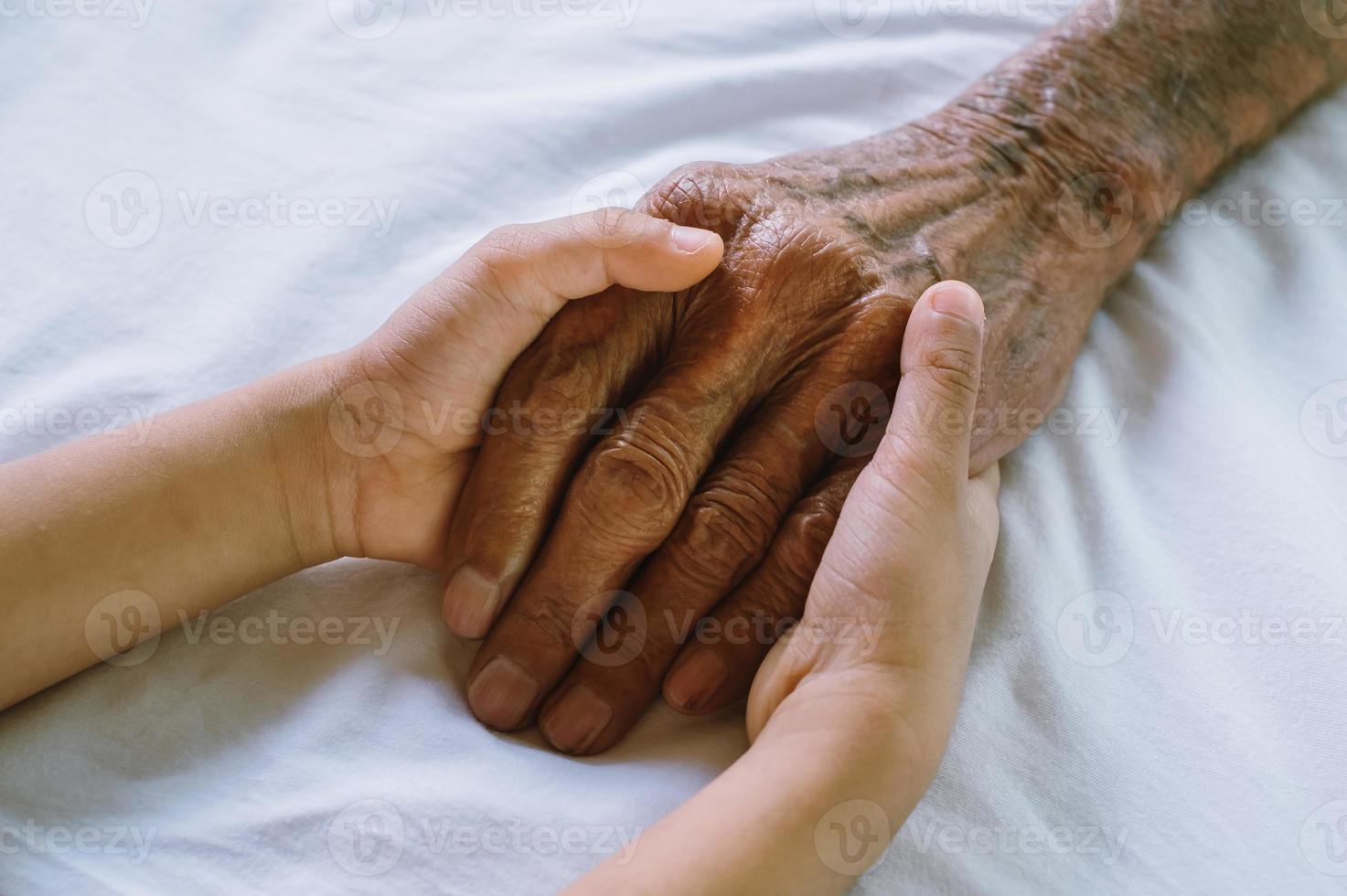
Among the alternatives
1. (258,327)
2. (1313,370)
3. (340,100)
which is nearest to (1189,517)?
(1313,370)

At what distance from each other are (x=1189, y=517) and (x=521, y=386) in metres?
0.77

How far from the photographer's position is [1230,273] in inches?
54.6

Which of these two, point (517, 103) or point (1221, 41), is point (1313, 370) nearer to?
point (1221, 41)
